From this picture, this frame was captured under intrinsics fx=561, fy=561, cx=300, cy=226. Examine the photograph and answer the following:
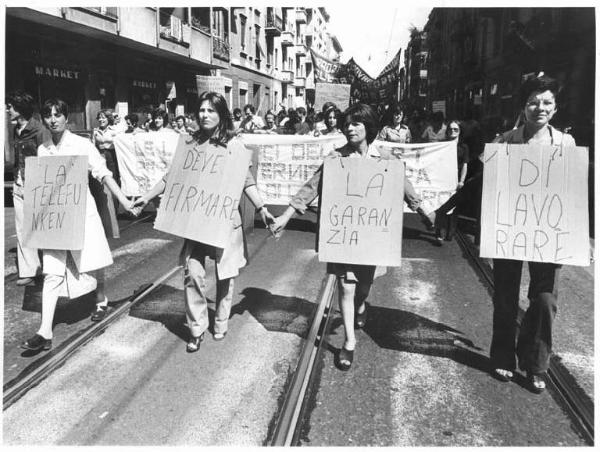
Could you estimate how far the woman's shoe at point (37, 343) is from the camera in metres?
4.02

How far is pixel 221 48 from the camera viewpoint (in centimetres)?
2952

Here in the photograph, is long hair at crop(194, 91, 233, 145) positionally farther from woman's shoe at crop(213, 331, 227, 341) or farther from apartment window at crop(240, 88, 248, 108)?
apartment window at crop(240, 88, 248, 108)

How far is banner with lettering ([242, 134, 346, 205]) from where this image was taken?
374 inches

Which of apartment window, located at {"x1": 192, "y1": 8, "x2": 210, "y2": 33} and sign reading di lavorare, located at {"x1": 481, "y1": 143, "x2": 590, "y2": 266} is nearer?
sign reading di lavorare, located at {"x1": 481, "y1": 143, "x2": 590, "y2": 266}

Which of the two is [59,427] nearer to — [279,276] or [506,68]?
[279,276]

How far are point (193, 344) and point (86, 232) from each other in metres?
1.24

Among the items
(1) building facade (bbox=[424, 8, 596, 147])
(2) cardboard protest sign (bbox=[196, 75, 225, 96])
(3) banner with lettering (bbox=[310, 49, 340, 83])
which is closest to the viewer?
(2) cardboard protest sign (bbox=[196, 75, 225, 96])

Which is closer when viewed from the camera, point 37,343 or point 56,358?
point 56,358

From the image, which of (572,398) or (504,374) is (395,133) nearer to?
(504,374)

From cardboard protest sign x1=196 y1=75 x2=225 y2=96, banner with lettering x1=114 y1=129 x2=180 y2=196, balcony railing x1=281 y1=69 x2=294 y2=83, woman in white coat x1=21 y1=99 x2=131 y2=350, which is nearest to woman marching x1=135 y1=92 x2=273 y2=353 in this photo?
woman in white coat x1=21 y1=99 x2=131 y2=350

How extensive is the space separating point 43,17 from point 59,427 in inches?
553

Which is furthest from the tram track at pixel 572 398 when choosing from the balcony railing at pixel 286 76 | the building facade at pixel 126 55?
the balcony railing at pixel 286 76

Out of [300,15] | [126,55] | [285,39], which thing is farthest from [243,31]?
[300,15]
